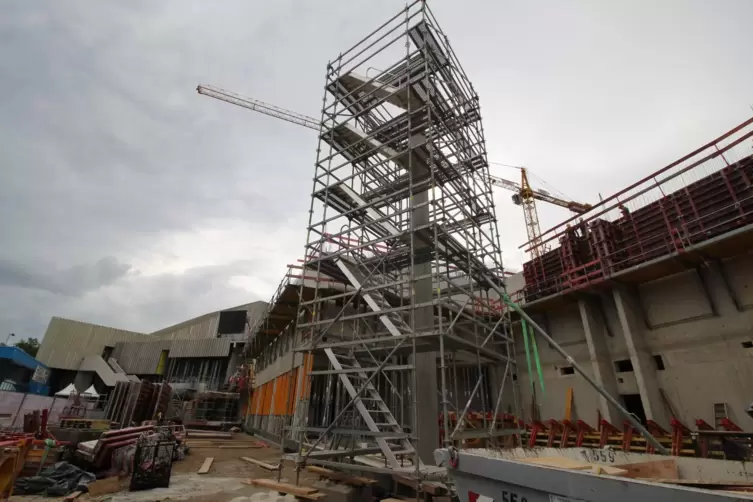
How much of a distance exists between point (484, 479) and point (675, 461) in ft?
9.67

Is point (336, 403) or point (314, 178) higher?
point (314, 178)

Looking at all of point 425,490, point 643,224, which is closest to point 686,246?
point 643,224

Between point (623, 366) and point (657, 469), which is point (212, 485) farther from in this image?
point (623, 366)

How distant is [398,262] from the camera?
12.0 meters

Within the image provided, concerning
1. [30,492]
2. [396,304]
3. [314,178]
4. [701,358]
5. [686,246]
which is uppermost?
A: [314,178]

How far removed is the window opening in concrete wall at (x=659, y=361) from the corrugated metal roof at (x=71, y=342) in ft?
180

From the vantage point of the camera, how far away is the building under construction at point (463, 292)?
964 cm

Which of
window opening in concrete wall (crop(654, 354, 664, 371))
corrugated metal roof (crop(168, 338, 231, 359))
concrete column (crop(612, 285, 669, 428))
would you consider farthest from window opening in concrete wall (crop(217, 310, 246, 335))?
window opening in concrete wall (crop(654, 354, 664, 371))

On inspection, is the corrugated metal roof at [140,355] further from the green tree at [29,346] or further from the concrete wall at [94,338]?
the green tree at [29,346]

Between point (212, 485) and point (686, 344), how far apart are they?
55.9ft

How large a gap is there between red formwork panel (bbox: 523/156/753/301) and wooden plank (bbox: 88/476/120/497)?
1792 cm

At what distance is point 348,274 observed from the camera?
1041cm

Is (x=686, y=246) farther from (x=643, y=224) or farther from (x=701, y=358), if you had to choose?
(x=701, y=358)

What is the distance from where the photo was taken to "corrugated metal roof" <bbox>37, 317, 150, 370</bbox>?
4203cm
